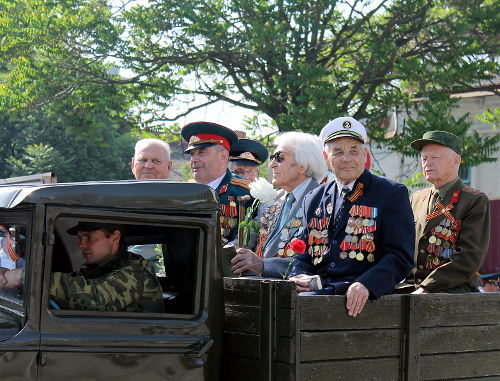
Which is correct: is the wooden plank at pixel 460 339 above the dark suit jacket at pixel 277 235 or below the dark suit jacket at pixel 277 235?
below

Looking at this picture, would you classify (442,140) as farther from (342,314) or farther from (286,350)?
(286,350)

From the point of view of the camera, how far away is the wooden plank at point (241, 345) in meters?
3.13

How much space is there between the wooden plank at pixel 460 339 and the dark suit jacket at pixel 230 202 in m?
1.55

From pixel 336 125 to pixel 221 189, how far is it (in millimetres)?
1494

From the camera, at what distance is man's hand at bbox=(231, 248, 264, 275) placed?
3703 mm

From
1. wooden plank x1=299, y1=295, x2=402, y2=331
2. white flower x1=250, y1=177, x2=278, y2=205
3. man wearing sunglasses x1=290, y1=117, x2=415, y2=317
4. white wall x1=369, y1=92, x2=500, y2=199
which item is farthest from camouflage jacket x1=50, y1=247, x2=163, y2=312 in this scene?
white wall x1=369, y1=92, x2=500, y2=199

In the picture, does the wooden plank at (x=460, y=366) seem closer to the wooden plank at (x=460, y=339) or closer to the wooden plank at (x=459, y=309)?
the wooden plank at (x=460, y=339)

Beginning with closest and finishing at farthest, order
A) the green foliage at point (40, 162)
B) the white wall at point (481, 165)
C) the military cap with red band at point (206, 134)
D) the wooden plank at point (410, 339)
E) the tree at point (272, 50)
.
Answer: the wooden plank at point (410, 339) < the military cap with red band at point (206, 134) < the tree at point (272, 50) < the white wall at point (481, 165) < the green foliage at point (40, 162)

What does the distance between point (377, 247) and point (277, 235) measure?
0.74m

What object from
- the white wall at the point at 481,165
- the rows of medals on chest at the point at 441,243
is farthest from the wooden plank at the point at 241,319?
the white wall at the point at 481,165

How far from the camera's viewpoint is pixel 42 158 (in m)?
21.3

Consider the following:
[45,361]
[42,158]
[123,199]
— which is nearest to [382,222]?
[123,199]

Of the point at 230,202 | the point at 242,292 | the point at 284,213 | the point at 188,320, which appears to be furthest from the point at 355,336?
the point at 230,202

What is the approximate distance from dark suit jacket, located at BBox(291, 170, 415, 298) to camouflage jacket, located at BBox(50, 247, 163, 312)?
0.91 m
